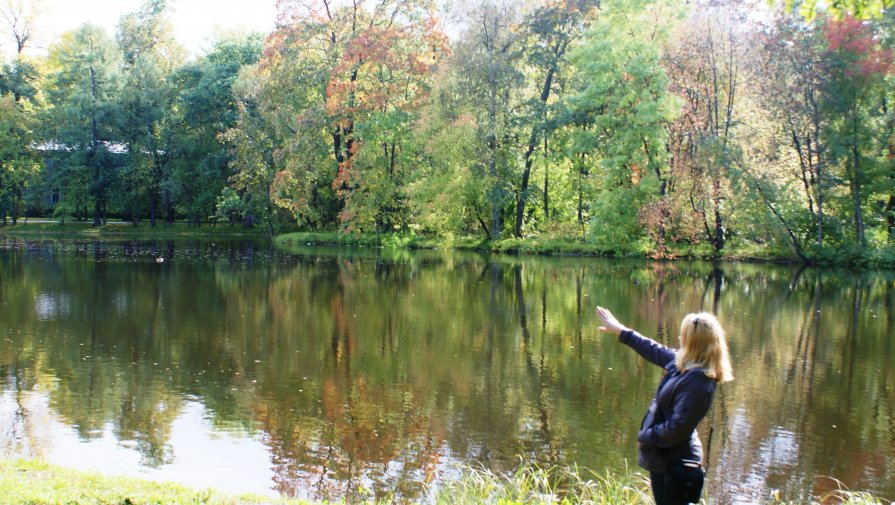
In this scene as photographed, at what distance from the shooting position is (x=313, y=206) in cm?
4831

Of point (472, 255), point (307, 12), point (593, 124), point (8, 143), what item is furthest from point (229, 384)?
point (8, 143)

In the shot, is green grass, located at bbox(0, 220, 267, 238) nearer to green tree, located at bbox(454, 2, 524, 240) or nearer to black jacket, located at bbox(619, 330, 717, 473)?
green tree, located at bbox(454, 2, 524, 240)

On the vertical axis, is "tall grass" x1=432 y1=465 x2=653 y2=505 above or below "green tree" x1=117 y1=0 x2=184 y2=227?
below

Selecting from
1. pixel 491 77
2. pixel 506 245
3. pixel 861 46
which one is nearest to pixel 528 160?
pixel 506 245

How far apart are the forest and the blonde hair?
79.3 ft

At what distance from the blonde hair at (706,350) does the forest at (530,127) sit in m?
24.2

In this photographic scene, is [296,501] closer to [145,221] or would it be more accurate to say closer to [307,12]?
[307,12]

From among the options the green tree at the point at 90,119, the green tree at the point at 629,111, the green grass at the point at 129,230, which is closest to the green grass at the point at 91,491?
the green tree at the point at 629,111

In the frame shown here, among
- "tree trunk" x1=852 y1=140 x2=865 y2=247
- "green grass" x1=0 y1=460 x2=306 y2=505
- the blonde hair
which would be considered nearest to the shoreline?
"tree trunk" x1=852 y1=140 x2=865 y2=247

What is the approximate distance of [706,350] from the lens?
14.6 feet

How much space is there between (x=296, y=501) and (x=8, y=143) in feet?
186

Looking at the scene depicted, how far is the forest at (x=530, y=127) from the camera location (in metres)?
32.6

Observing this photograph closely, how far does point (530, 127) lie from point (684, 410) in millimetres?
35404

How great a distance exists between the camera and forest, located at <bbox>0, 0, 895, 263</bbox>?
3259 centimetres
